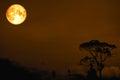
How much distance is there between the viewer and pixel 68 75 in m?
95.5

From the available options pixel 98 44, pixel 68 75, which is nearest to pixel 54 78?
pixel 68 75

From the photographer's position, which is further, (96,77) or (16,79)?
(16,79)

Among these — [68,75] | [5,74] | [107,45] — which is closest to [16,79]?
[5,74]

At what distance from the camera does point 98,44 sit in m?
93.6

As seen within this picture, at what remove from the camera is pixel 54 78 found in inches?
3713

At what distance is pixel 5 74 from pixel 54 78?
7.53 metres

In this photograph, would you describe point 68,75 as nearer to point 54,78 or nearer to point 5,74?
point 54,78

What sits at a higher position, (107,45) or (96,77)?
(107,45)

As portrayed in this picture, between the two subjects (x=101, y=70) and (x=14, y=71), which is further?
(x=14, y=71)

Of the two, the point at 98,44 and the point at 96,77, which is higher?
the point at 98,44

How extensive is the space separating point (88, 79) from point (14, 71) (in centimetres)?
1348

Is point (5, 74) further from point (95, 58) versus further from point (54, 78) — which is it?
point (95, 58)

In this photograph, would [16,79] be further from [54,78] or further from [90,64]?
[90,64]

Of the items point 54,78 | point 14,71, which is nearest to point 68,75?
point 54,78
